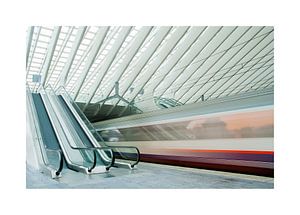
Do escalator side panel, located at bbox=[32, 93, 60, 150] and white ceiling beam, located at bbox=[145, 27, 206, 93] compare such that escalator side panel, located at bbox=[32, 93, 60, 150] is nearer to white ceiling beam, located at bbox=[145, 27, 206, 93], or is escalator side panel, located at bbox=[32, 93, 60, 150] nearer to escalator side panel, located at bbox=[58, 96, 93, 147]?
escalator side panel, located at bbox=[58, 96, 93, 147]

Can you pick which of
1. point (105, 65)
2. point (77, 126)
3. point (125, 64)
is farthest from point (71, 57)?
point (77, 126)

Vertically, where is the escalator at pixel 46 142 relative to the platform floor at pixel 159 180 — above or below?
above

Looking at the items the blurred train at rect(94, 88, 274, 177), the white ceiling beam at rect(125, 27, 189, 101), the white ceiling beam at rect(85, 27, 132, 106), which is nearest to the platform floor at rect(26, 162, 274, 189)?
the blurred train at rect(94, 88, 274, 177)

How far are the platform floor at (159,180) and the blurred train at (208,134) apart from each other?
181mm

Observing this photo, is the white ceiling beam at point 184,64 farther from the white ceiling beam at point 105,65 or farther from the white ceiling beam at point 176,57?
the white ceiling beam at point 105,65

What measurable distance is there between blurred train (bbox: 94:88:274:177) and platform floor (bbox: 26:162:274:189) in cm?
18

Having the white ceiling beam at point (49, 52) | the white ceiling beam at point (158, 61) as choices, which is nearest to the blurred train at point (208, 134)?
the white ceiling beam at point (158, 61)

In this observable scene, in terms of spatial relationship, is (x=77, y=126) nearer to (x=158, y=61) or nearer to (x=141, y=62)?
(x=141, y=62)

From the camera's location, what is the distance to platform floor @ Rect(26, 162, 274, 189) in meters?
5.10

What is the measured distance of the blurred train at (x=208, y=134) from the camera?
17.3 ft

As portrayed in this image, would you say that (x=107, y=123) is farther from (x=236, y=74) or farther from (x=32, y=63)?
(x=236, y=74)
